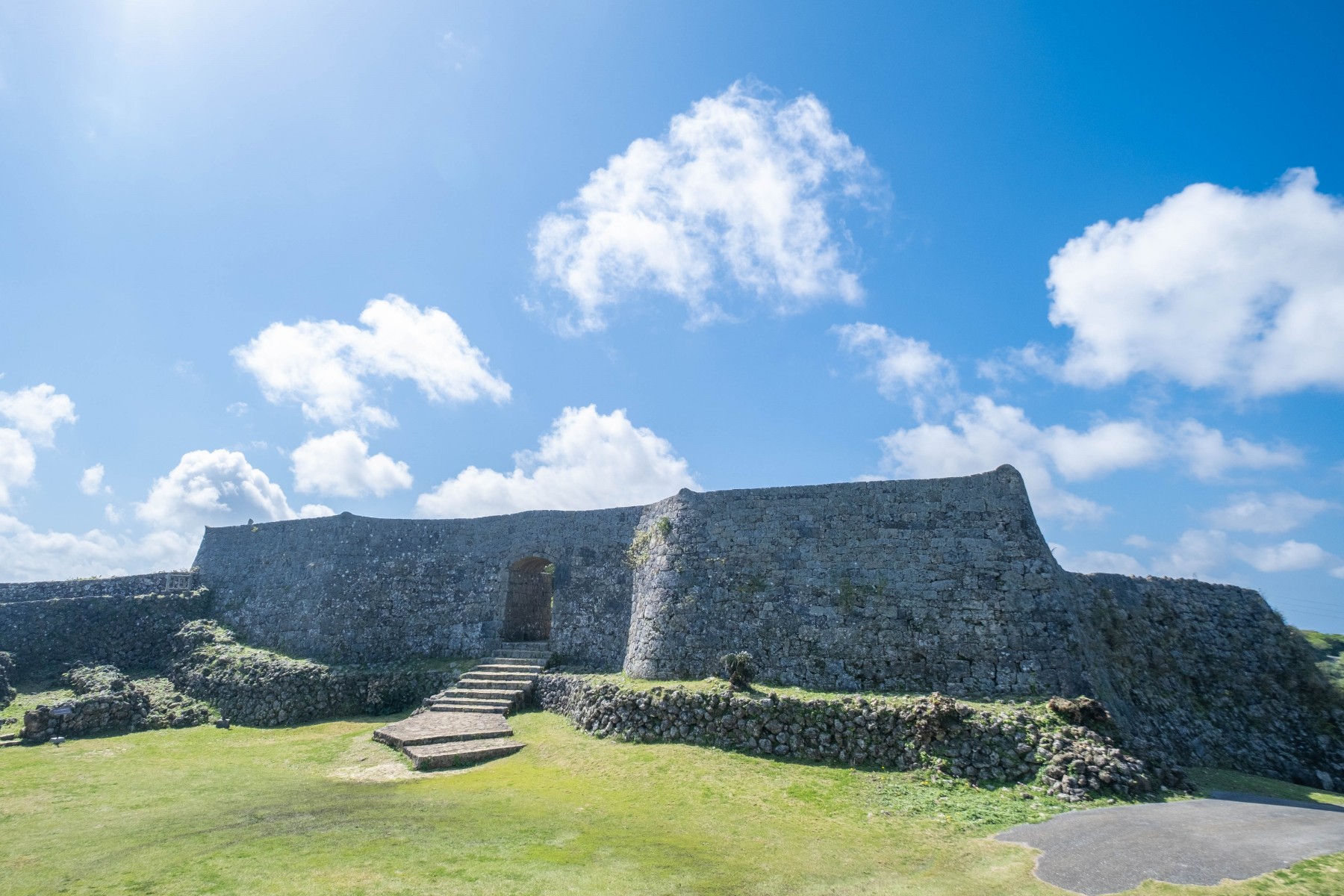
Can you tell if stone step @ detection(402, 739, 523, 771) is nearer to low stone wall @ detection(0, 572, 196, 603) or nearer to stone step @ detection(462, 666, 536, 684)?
stone step @ detection(462, 666, 536, 684)

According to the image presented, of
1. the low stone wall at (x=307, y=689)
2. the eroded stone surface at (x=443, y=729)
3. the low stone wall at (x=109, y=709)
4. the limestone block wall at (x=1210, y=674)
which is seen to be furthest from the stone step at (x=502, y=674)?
the limestone block wall at (x=1210, y=674)

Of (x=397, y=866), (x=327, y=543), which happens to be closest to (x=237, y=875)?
(x=397, y=866)

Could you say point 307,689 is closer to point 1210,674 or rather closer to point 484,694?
point 484,694

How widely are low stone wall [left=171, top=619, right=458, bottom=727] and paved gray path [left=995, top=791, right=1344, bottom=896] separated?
1482 cm

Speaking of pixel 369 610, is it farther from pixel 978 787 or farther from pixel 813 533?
pixel 978 787

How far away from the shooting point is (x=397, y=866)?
22.9ft

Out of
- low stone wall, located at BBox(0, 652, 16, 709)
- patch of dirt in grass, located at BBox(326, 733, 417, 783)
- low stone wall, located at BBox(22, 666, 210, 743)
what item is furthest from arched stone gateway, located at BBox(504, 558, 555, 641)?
low stone wall, located at BBox(0, 652, 16, 709)

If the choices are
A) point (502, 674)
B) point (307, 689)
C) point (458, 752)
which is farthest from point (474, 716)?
point (307, 689)

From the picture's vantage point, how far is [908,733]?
11047mm

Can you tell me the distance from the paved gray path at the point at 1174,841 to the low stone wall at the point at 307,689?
1482cm

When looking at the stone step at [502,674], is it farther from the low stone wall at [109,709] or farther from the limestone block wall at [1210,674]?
the limestone block wall at [1210,674]

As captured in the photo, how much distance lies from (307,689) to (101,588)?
11.8 metres

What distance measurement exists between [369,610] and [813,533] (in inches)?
578

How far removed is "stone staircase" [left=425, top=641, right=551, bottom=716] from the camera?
1603cm
